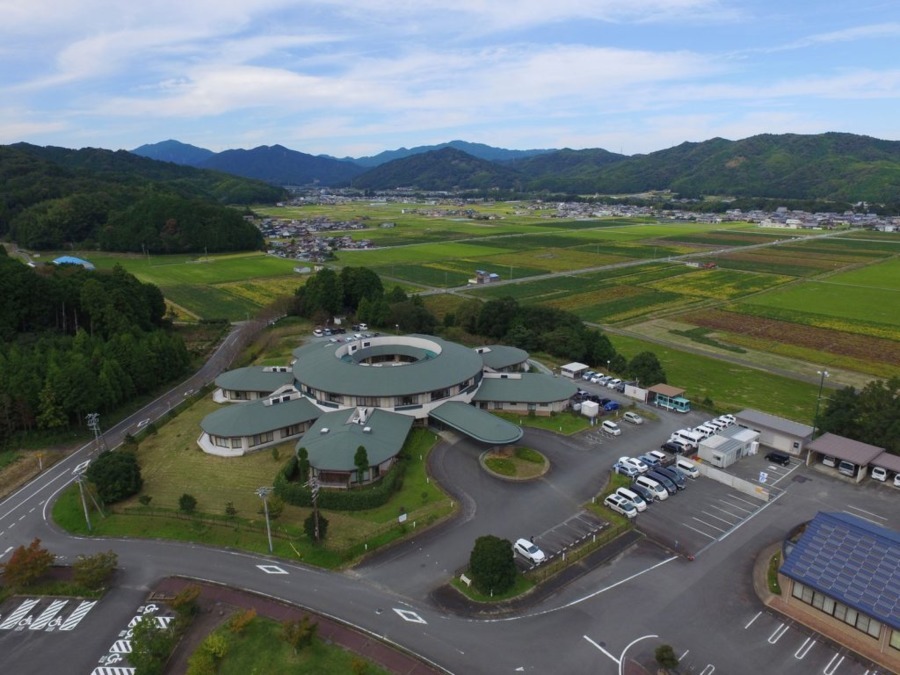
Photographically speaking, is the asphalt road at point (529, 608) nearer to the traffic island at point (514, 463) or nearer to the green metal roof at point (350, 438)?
the traffic island at point (514, 463)

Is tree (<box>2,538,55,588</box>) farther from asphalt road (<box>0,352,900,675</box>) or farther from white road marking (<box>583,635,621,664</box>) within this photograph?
white road marking (<box>583,635,621,664</box>)

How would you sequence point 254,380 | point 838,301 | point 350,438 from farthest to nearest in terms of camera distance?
point 838,301, point 254,380, point 350,438

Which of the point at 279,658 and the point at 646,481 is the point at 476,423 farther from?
the point at 279,658

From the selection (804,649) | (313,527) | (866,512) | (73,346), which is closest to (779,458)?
(866,512)

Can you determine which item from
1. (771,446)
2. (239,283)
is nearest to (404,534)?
(771,446)

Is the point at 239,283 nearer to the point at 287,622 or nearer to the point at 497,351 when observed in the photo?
the point at 497,351

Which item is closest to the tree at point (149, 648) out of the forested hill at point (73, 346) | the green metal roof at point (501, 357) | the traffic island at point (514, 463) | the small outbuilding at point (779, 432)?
the traffic island at point (514, 463)
